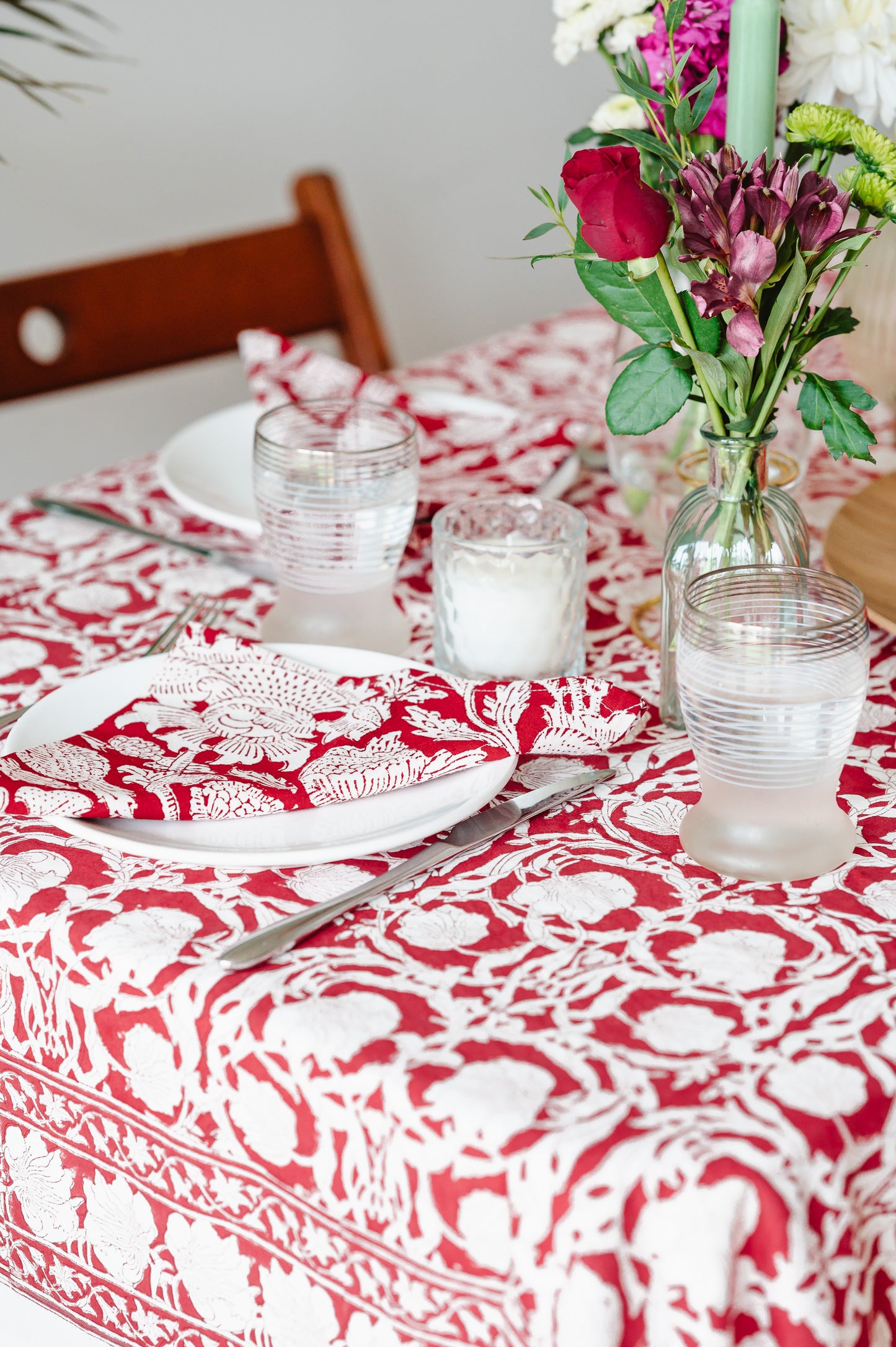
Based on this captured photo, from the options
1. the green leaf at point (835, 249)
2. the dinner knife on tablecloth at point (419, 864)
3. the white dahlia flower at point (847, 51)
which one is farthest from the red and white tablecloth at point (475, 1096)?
the white dahlia flower at point (847, 51)

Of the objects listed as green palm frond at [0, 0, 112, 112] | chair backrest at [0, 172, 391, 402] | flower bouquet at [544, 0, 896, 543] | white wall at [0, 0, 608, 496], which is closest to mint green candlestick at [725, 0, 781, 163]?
flower bouquet at [544, 0, 896, 543]

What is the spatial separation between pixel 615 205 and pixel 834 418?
15 centimetres

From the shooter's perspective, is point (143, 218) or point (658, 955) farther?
point (143, 218)

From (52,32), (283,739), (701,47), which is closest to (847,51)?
(701,47)

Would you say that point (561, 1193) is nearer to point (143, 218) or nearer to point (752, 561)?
point (752, 561)

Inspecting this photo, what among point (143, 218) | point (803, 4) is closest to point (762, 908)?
point (803, 4)

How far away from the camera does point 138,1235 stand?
0.56 meters

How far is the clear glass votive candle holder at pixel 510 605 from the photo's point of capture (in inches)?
28.5

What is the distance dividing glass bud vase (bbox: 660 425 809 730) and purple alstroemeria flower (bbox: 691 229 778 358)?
7 cm

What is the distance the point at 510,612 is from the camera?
73 centimetres

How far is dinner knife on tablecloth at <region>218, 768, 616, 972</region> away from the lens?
0.52 m

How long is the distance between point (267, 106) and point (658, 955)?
2104 mm

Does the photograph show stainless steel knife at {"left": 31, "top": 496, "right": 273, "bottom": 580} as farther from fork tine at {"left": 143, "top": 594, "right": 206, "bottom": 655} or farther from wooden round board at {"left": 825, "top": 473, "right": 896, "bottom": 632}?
wooden round board at {"left": 825, "top": 473, "right": 896, "bottom": 632}

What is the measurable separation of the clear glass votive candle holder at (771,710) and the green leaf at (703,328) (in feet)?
0.33
